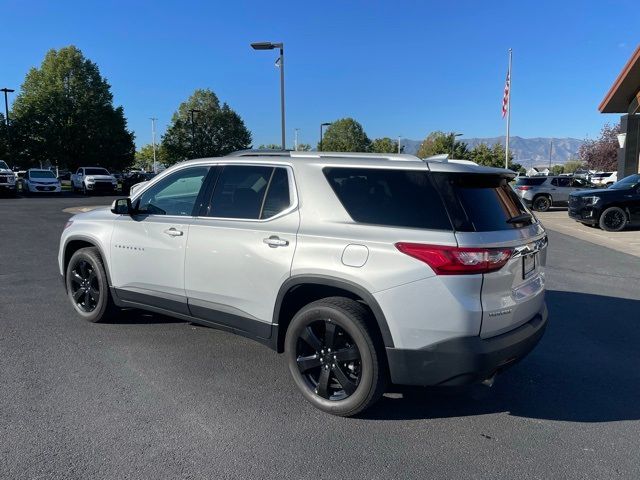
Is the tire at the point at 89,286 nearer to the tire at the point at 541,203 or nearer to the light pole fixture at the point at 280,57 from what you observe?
→ the light pole fixture at the point at 280,57

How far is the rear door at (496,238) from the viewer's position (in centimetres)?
303

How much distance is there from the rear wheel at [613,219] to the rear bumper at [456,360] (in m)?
13.4

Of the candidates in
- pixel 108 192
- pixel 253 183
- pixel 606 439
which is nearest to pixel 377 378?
pixel 606 439

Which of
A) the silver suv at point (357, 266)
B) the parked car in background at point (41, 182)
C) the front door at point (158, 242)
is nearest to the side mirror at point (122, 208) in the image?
the front door at point (158, 242)

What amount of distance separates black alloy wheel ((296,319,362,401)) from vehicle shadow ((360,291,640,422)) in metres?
0.29

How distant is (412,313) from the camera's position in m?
3.05

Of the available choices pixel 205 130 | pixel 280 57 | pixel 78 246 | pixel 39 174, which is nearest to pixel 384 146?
pixel 205 130

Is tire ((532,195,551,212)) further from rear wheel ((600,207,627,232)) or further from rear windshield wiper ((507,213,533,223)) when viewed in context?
rear windshield wiper ((507,213,533,223))

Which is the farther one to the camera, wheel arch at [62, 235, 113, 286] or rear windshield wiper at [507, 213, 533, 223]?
wheel arch at [62, 235, 113, 286]

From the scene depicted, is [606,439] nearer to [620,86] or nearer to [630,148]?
[620,86]

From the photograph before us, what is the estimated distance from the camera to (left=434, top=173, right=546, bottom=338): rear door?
3025 millimetres

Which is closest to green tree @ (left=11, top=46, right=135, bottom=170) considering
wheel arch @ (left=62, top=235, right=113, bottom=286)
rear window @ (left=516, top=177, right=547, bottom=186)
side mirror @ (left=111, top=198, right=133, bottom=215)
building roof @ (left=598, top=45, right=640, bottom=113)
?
rear window @ (left=516, top=177, right=547, bottom=186)

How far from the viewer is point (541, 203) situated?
2239 cm

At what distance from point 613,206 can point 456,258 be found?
13.8 meters
